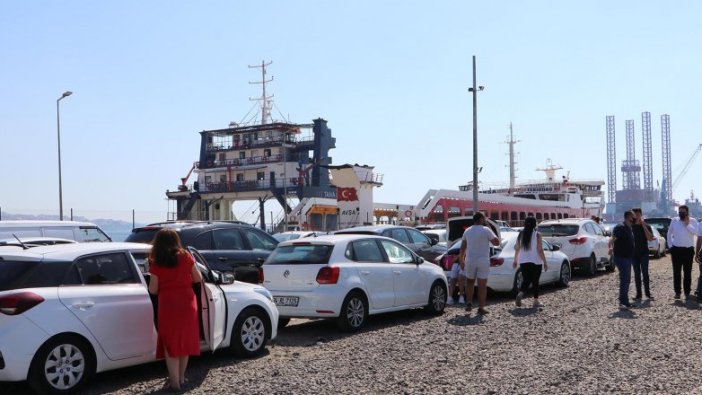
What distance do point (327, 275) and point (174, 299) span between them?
11.3 feet

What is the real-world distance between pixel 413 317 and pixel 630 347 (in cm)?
421

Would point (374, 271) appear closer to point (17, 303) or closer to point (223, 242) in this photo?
point (223, 242)

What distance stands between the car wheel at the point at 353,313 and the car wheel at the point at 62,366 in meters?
4.08

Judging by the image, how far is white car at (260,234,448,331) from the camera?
9.95 m

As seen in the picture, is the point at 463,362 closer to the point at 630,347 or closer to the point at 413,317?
the point at 630,347

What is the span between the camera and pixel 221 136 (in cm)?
6600

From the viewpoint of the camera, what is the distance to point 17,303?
622cm

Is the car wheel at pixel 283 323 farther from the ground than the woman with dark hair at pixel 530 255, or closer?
closer

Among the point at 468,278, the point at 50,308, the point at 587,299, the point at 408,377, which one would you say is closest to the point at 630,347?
the point at 408,377

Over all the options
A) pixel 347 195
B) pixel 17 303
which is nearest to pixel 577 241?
pixel 17 303

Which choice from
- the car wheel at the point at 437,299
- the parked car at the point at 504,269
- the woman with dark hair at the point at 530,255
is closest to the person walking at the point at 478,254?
the car wheel at the point at 437,299

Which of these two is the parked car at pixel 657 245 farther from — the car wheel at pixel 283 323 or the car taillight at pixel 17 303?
the car taillight at pixel 17 303

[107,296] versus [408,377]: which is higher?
[107,296]

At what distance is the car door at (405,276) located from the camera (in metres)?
11.2
